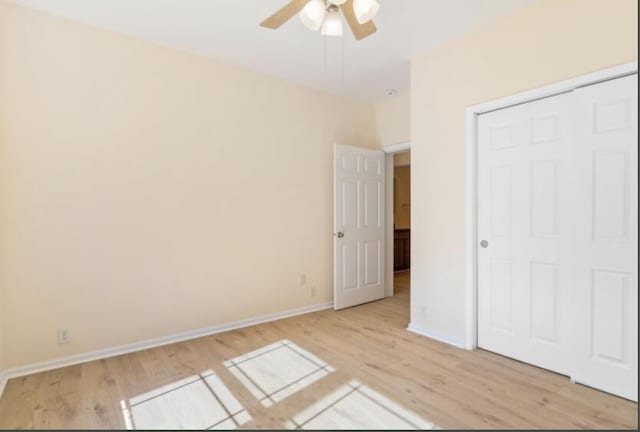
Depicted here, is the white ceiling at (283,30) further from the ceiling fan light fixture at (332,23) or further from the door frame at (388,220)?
the door frame at (388,220)

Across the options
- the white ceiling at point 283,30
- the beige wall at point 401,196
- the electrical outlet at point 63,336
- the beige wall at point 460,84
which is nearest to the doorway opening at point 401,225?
the beige wall at point 401,196

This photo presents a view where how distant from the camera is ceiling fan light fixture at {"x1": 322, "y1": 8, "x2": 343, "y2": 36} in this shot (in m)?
2.06

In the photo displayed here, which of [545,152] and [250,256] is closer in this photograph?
[545,152]

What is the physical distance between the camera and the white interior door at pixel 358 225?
3992 millimetres

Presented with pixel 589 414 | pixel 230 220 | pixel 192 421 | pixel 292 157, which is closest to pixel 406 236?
pixel 292 157

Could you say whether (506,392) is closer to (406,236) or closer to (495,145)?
(495,145)

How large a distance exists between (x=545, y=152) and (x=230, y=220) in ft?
9.54

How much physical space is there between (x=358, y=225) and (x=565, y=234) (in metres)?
2.29

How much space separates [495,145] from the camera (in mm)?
2717

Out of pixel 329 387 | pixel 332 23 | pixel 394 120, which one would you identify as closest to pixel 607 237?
pixel 329 387

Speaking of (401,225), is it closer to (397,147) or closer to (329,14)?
(397,147)

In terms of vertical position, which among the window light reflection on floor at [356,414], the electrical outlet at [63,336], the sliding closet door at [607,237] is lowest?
the window light reflection on floor at [356,414]

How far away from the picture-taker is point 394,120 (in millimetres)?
4340

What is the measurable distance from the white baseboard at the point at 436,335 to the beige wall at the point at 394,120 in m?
2.36
